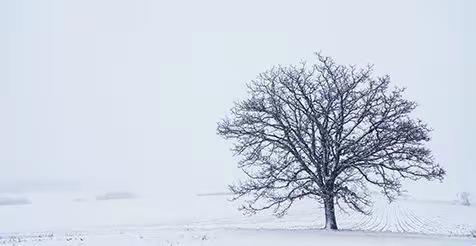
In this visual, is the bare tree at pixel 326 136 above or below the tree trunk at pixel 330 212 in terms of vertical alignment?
above

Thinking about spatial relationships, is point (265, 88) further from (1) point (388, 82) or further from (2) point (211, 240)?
(2) point (211, 240)

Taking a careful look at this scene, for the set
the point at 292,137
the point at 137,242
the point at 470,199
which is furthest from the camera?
the point at 470,199

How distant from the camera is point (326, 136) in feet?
95.9

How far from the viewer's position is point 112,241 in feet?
74.6

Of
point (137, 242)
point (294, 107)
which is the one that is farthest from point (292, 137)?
point (137, 242)

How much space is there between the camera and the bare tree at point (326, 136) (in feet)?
93.1

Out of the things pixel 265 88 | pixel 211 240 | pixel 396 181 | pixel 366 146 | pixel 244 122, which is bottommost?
pixel 211 240

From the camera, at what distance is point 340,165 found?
94.8 ft

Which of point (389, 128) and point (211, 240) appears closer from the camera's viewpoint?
point (211, 240)

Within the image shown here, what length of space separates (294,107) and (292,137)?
1849 mm

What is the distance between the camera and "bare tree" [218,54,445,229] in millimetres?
28391

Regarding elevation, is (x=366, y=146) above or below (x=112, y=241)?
above

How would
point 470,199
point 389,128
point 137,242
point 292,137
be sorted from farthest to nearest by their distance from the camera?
1. point 470,199
2. point 292,137
3. point 389,128
4. point 137,242

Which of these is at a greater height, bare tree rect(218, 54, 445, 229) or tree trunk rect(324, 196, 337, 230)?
bare tree rect(218, 54, 445, 229)
